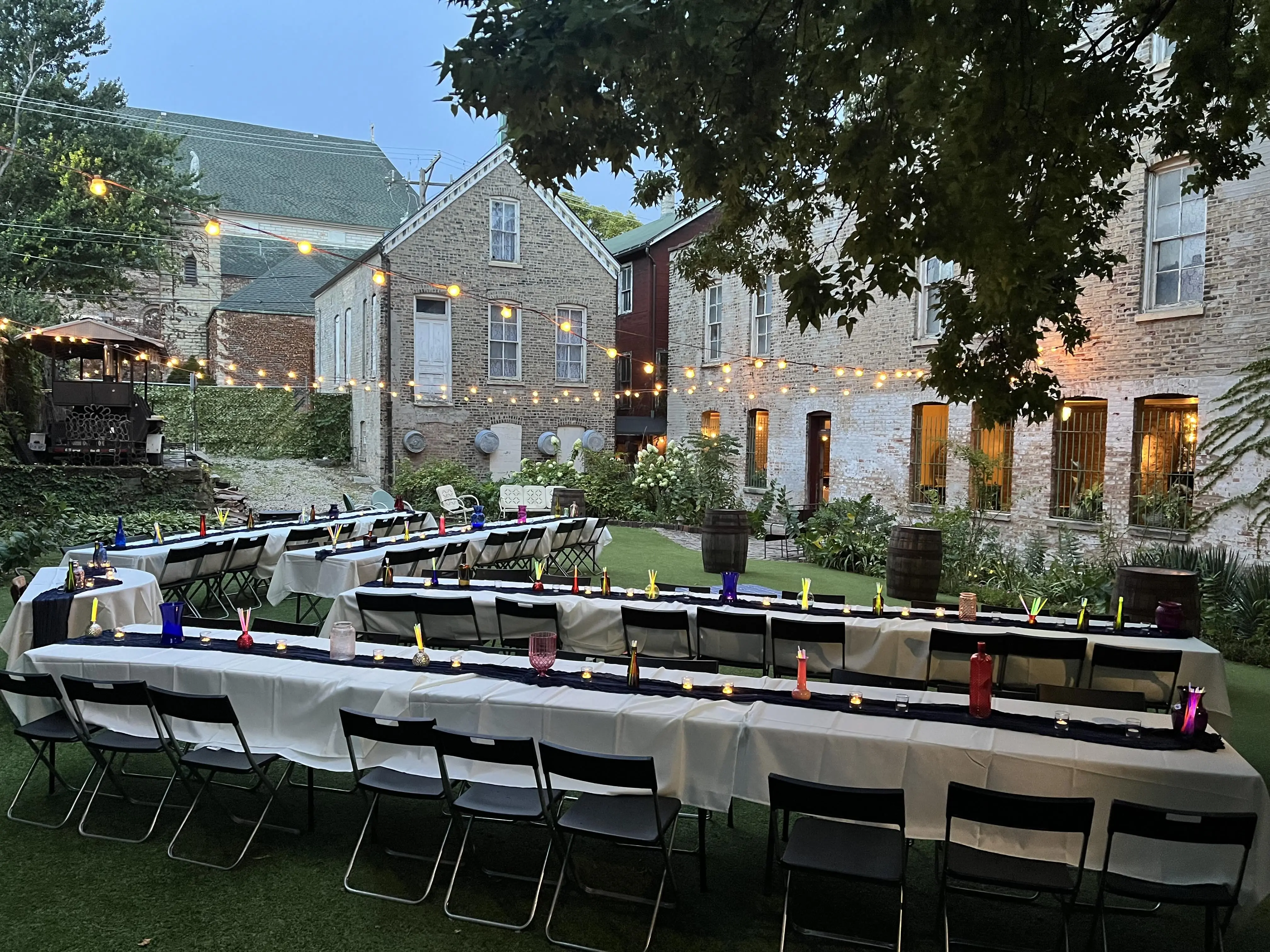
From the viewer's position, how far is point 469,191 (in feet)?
69.2

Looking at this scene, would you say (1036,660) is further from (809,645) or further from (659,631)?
(659,631)

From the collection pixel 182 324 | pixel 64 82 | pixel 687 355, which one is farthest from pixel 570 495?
pixel 182 324

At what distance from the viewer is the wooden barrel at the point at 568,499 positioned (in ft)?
49.6

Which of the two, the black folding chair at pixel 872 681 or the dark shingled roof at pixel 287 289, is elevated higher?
the dark shingled roof at pixel 287 289

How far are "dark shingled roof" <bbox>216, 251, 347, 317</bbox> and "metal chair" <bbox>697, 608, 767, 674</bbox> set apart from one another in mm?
25834

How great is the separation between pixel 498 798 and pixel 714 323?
16.7 metres

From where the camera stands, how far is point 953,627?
5980 mm

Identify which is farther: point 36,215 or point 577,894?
point 36,215

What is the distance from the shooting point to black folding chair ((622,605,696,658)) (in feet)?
20.7

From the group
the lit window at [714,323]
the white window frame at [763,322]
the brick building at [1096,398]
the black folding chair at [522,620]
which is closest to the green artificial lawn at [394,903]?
the black folding chair at [522,620]

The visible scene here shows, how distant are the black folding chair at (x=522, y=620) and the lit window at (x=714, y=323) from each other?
527 inches

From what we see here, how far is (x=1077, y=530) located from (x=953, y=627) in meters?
6.68

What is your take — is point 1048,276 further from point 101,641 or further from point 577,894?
point 101,641

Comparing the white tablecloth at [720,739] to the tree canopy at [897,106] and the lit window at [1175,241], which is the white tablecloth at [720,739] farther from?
the lit window at [1175,241]
